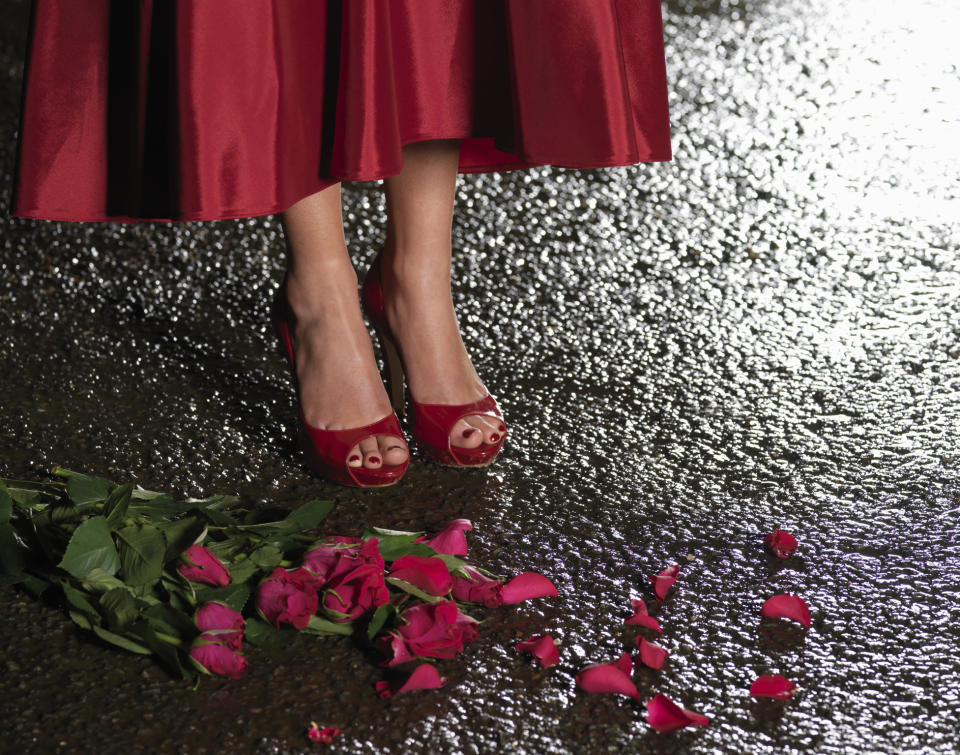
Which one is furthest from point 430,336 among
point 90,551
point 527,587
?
point 90,551

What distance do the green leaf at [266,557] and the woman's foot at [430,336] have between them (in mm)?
337

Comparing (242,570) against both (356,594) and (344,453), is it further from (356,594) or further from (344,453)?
(344,453)

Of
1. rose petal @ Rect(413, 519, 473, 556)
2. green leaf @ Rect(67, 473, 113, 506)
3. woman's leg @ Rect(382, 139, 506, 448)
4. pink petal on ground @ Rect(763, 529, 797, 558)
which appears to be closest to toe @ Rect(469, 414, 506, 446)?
woman's leg @ Rect(382, 139, 506, 448)

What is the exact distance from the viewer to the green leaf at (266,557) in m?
1.04

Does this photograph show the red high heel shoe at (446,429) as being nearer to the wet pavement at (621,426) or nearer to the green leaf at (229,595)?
the wet pavement at (621,426)

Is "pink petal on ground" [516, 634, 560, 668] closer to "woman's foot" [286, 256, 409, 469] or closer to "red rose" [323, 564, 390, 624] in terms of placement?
"red rose" [323, 564, 390, 624]

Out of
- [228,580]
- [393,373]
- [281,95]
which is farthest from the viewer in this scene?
[393,373]

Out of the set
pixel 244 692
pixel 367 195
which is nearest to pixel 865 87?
pixel 367 195

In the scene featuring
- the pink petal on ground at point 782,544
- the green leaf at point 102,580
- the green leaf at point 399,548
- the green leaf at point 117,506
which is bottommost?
the pink petal on ground at point 782,544

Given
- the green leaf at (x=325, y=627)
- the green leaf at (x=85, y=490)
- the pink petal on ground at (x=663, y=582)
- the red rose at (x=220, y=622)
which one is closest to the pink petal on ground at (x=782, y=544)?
the pink petal on ground at (x=663, y=582)

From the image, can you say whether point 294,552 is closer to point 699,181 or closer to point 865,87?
point 699,181

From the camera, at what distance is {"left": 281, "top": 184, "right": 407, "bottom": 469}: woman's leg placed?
1.29m

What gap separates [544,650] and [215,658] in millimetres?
273

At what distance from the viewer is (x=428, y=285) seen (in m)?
1.36
